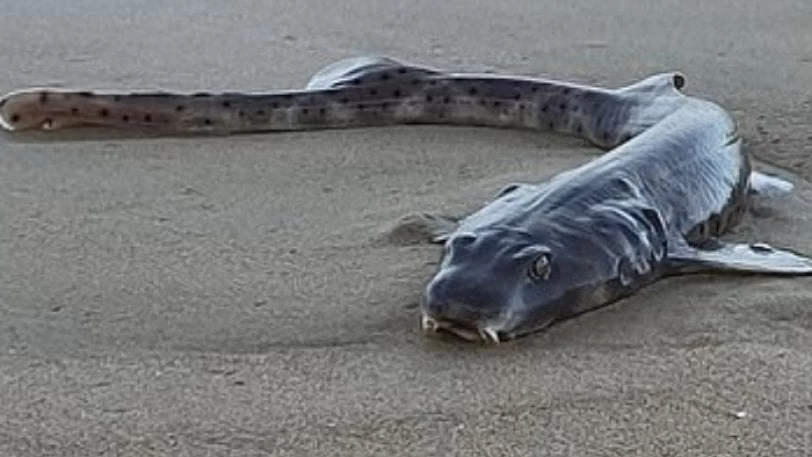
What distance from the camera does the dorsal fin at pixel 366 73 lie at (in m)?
4.87

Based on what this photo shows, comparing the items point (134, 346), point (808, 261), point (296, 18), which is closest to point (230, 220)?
point (134, 346)

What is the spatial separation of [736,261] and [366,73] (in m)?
1.82

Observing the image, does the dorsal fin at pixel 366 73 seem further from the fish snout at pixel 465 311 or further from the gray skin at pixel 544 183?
the fish snout at pixel 465 311

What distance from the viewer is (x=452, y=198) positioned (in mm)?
3939

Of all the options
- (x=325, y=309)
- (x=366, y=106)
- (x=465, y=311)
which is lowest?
(x=366, y=106)

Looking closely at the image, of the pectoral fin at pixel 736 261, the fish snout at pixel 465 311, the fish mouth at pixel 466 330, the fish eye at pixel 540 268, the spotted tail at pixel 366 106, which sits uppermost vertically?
the fish eye at pixel 540 268

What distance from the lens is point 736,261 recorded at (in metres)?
3.34

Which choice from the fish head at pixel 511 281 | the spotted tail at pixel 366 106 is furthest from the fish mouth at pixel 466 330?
the spotted tail at pixel 366 106

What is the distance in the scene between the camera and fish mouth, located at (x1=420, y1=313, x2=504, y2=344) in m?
2.90

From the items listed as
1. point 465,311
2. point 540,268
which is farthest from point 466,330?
point 540,268

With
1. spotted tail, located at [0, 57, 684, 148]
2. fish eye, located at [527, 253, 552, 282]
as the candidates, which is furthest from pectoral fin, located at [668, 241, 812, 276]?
spotted tail, located at [0, 57, 684, 148]

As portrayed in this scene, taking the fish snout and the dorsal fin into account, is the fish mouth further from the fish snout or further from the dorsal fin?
the dorsal fin

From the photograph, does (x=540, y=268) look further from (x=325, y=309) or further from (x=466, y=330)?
(x=325, y=309)

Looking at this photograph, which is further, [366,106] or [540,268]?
[366,106]
